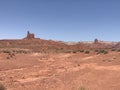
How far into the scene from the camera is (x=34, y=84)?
14516mm

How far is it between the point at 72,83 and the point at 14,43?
96716 millimetres

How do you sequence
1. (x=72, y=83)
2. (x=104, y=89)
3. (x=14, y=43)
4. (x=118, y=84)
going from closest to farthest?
(x=104, y=89) → (x=118, y=84) → (x=72, y=83) → (x=14, y=43)

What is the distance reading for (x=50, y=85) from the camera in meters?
14.1

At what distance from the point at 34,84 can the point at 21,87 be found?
1.01 metres

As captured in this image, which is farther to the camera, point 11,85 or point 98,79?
point 98,79

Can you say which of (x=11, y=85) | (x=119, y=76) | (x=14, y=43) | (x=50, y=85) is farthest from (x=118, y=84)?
(x=14, y=43)

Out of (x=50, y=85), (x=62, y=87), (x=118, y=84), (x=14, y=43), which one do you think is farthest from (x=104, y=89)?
(x=14, y=43)

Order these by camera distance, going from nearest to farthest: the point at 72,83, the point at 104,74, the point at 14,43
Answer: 1. the point at 72,83
2. the point at 104,74
3. the point at 14,43

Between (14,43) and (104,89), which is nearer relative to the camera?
(104,89)

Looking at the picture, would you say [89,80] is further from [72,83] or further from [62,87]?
[62,87]

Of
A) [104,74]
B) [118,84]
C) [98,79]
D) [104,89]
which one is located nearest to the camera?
[104,89]

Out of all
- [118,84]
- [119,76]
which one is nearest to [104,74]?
[119,76]

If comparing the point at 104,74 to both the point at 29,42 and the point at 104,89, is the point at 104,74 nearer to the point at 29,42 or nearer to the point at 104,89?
the point at 104,89

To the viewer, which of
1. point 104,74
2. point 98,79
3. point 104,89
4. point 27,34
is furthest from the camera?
point 27,34
